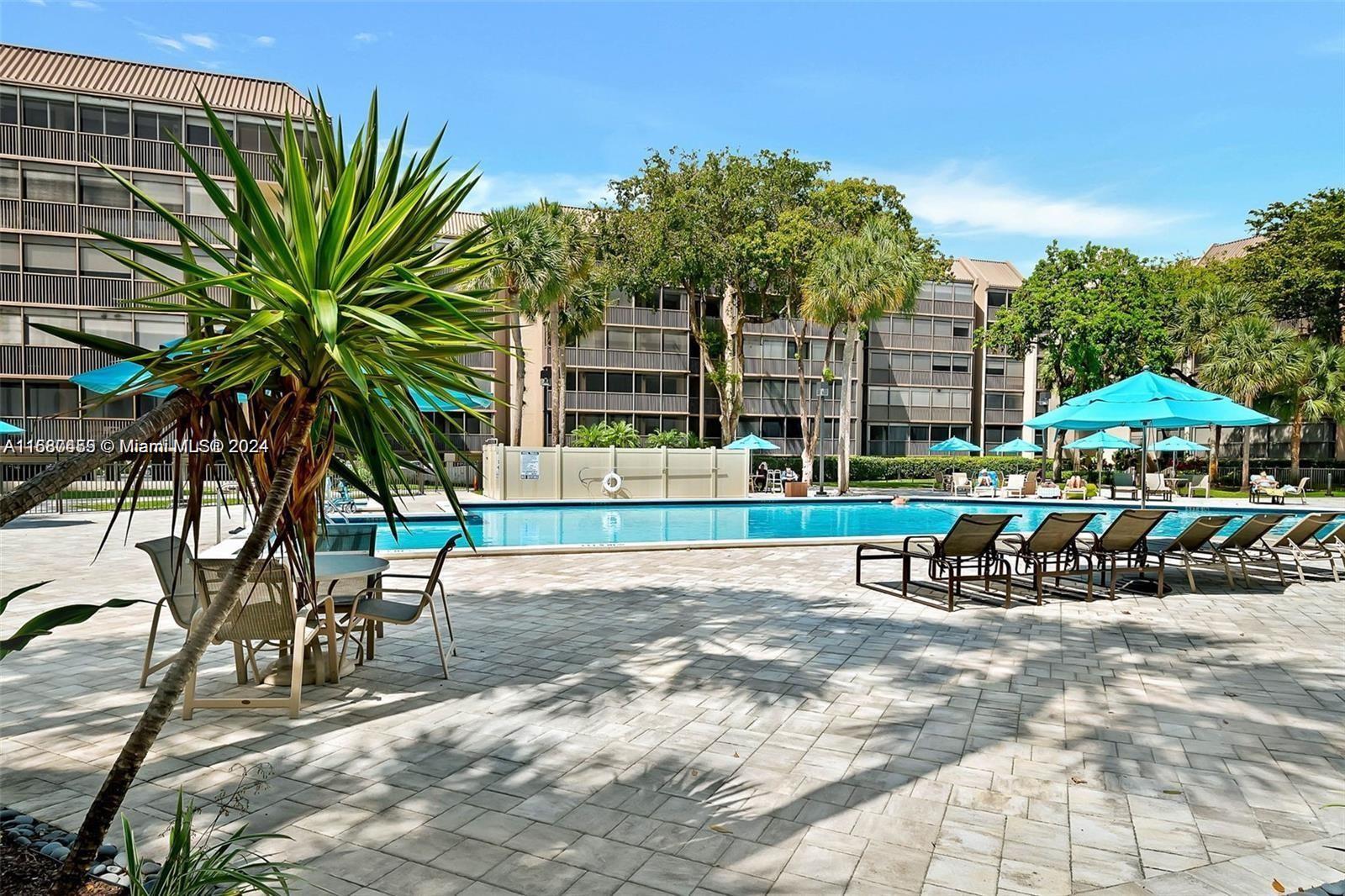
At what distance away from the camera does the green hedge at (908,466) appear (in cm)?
3828

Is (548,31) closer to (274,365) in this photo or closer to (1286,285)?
(274,365)

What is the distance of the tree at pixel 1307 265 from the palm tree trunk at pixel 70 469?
149 feet

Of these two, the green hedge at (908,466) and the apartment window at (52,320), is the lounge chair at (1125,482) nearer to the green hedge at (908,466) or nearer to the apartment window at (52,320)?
the green hedge at (908,466)

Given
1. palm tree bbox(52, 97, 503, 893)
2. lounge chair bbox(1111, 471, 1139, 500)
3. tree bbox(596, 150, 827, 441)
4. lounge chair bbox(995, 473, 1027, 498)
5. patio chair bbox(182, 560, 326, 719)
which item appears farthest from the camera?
tree bbox(596, 150, 827, 441)

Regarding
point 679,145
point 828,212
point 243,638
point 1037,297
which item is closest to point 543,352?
point 679,145

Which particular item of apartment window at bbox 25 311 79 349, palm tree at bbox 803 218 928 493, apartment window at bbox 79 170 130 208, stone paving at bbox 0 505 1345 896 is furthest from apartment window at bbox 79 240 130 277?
stone paving at bbox 0 505 1345 896

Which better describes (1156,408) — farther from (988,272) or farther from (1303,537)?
(988,272)

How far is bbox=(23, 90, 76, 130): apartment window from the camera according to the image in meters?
31.8

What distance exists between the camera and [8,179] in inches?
1255

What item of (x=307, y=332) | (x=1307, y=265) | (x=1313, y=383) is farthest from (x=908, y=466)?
(x=307, y=332)

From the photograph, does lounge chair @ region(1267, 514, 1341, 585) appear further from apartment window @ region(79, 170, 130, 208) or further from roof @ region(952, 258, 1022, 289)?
roof @ region(952, 258, 1022, 289)

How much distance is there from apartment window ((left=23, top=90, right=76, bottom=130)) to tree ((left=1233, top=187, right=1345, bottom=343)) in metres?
50.4

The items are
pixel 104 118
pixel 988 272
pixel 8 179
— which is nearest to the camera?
pixel 8 179

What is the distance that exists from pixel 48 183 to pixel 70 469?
38489mm
